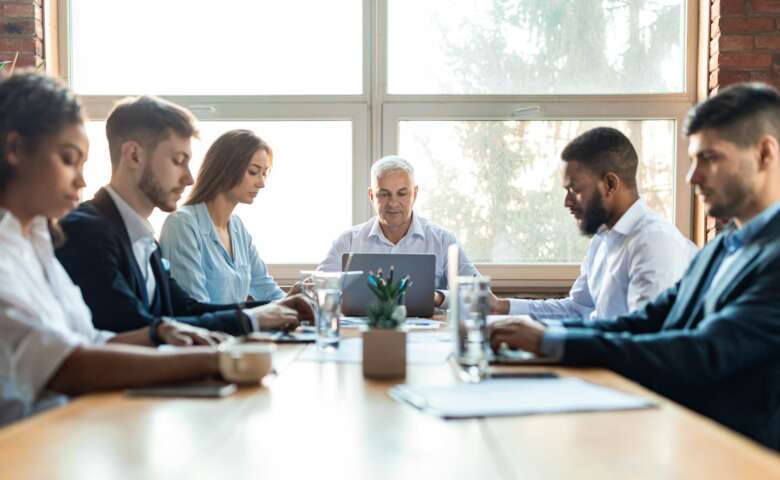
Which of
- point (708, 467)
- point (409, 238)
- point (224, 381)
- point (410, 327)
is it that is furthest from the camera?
point (409, 238)

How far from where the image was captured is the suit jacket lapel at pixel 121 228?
7.13 feet

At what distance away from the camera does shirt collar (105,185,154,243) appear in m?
2.27

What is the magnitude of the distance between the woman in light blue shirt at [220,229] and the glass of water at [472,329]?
1718 millimetres

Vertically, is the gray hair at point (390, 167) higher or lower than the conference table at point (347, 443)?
higher

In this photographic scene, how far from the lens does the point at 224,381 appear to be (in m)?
1.47

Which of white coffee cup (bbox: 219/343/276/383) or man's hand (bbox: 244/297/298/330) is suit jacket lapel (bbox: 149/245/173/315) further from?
white coffee cup (bbox: 219/343/276/383)

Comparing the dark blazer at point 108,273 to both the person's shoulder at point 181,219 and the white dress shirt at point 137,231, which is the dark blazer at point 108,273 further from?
the person's shoulder at point 181,219

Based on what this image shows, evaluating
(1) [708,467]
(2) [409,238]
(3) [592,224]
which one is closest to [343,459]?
(1) [708,467]

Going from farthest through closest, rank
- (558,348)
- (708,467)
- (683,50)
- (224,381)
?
(683,50)
(558,348)
(224,381)
(708,467)

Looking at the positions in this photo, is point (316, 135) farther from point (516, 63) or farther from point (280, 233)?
point (516, 63)

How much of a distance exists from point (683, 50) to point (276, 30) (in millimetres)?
1994

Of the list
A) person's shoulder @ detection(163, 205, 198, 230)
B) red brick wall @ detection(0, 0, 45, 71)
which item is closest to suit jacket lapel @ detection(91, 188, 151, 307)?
person's shoulder @ detection(163, 205, 198, 230)

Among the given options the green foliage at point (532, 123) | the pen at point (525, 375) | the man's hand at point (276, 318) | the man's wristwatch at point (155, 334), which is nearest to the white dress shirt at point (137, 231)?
the man's hand at point (276, 318)

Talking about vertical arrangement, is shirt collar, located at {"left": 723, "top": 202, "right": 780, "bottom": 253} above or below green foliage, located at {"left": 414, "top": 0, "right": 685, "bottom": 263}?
below
